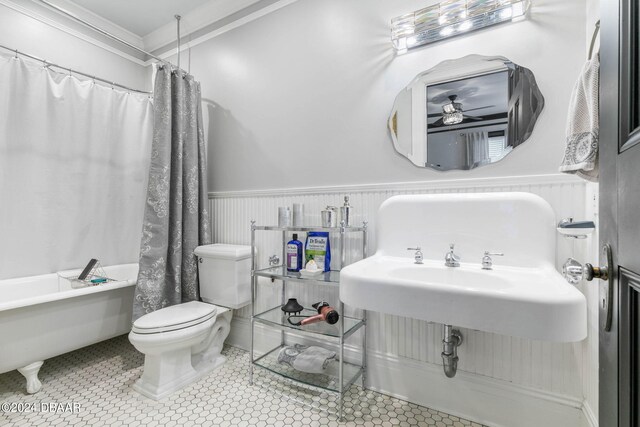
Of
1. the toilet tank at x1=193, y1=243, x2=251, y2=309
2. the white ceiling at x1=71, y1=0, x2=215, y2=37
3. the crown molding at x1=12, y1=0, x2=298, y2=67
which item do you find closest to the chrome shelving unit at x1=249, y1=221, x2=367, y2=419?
the toilet tank at x1=193, y1=243, x2=251, y2=309

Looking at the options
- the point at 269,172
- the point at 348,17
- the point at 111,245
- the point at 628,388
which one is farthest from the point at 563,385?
the point at 111,245

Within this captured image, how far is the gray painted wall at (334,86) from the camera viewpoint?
1.29 m

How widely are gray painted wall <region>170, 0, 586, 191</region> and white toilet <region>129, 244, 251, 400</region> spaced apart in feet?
2.02

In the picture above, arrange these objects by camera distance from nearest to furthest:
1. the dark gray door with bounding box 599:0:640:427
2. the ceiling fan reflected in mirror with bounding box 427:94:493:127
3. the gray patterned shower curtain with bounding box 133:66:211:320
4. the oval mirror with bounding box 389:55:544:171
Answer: the dark gray door with bounding box 599:0:640:427 → the oval mirror with bounding box 389:55:544:171 → the ceiling fan reflected in mirror with bounding box 427:94:493:127 → the gray patterned shower curtain with bounding box 133:66:211:320

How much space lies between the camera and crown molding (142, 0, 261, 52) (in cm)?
224

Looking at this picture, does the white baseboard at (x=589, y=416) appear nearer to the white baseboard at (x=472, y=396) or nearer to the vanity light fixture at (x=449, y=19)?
the white baseboard at (x=472, y=396)

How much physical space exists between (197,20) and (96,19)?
88 centimetres

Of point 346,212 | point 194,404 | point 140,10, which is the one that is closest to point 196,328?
point 194,404

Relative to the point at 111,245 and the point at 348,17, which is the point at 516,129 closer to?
the point at 348,17

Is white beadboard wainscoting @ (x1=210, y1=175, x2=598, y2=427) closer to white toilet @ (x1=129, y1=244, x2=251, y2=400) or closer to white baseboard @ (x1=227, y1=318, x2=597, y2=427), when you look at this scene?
white baseboard @ (x1=227, y1=318, x2=597, y2=427)

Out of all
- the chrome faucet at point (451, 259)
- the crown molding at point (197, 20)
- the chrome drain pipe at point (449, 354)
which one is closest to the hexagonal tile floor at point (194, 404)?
the chrome drain pipe at point (449, 354)

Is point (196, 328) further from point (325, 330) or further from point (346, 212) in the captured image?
point (346, 212)

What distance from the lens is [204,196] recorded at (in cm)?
224

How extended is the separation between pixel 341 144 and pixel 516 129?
0.89m
